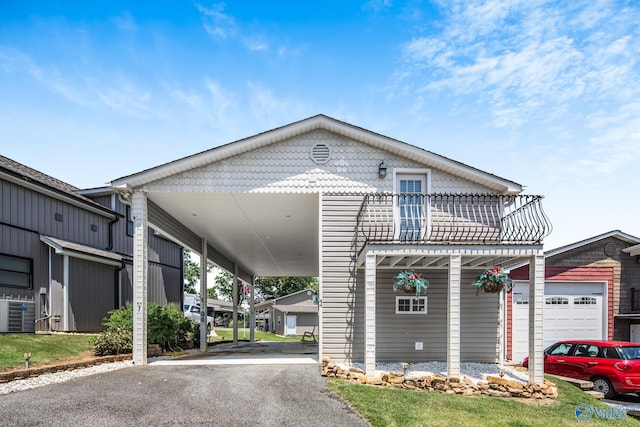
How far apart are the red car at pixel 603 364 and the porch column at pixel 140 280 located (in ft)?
32.6

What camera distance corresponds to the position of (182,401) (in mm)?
7211

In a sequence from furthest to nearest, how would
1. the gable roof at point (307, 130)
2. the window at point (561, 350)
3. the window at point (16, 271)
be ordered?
the window at point (16, 271) → the window at point (561, 350) → the gable roof at point (307, 130)

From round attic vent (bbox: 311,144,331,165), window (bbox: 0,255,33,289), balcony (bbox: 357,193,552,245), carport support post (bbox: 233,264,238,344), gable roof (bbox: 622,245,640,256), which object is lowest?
carport support post (bbox: 233,264,238,344)

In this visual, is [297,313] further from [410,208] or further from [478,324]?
[410,208]

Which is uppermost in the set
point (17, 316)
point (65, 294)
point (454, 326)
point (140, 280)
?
point (140, 280)

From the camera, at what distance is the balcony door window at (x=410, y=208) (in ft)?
36.4

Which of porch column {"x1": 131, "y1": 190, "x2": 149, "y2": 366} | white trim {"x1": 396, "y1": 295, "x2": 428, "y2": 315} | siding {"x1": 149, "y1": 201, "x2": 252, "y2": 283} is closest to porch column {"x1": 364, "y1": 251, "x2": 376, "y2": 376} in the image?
white trim {"x1": 396, "y1": 295, "x2": 428, "y2": 315}

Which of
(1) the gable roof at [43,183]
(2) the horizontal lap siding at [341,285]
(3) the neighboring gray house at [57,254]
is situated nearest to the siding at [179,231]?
(3) the neighboring gray house at [57,254]

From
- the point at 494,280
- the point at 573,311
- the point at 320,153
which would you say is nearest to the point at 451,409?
the point at 494,280

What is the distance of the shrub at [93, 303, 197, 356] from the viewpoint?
455 inches

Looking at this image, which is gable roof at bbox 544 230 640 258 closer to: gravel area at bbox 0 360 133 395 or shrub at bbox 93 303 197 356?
shrub at bbox 93 303 197 356

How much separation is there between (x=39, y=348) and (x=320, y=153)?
7.99m

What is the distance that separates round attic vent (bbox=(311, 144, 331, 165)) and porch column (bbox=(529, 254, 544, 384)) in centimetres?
502

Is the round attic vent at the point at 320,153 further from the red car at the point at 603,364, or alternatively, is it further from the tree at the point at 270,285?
the tree at the point at 270,285
